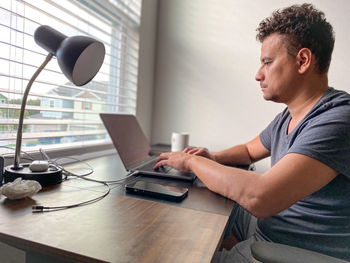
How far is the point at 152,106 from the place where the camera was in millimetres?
2053

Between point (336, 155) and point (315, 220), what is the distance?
24 centimetres

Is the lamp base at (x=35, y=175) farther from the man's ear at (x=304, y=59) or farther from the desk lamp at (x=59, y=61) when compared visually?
the man's ear at (x=304, y=59)

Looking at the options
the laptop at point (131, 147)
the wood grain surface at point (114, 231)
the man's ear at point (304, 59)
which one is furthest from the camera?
the laptop at point (131, 147)

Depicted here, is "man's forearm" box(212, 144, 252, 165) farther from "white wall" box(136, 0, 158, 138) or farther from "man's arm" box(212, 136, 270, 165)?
"white wall" box(136, 0, 158, 138)

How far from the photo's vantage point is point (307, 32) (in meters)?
0.85

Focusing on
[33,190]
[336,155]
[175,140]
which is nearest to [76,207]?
[33,190]

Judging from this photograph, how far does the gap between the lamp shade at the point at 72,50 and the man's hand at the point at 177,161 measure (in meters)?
0.42

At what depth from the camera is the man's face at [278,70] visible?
0.86m

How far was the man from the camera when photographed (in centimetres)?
66

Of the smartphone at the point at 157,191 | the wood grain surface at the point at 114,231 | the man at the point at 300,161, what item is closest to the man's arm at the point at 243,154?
the man at the point at 300,161

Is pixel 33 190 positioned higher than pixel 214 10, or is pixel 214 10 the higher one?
pixel 214 10

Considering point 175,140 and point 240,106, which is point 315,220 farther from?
point 240,106

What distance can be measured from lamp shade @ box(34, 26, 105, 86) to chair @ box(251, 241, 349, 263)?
684 mm

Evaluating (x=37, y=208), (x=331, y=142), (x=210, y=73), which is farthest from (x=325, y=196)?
(x=210, y=73)
